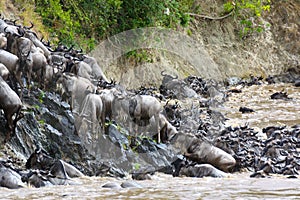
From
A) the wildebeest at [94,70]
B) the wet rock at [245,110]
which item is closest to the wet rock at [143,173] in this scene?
the wildebeest at [94,70]

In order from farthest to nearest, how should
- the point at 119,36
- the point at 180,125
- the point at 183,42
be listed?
1. the point at 183,42
2. the point at 119,36
3. the point at 180,125

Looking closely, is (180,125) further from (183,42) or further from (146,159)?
(183,42)

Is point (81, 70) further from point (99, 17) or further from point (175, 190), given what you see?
point (99, 17)

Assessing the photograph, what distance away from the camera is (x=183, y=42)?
82.2 feet

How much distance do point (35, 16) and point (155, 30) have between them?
5549 mm

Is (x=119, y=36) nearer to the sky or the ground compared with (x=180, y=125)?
nearer to the sky

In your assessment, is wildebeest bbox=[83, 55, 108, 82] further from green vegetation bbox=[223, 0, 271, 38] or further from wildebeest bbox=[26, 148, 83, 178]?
green vegetation bbox=[223, 0, 271, 38]

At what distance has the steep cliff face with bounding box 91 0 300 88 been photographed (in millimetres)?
23189

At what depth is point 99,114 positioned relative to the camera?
33.4ft

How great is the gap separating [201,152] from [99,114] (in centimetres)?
181

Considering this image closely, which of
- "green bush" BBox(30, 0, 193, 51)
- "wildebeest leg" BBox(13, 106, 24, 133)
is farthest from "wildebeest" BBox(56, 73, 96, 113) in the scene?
"green bush" BBox(30, 0, 193, 51)

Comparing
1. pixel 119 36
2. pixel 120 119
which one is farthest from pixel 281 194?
pixel 119 36

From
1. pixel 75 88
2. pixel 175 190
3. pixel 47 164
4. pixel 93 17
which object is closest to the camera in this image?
pixel 175 190

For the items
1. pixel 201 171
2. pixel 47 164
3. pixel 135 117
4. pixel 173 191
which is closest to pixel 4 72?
pixel 47 164
